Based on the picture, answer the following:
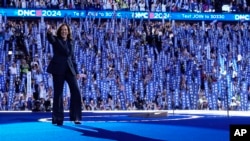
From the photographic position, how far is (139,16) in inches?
939

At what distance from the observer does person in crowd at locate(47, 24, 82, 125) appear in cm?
640

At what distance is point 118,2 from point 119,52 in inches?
184

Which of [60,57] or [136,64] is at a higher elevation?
[136,64]

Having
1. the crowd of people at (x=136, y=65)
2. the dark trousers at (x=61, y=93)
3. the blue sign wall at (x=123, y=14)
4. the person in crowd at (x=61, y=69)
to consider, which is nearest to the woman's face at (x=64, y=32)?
the person in crowd at (x=61, y=69)

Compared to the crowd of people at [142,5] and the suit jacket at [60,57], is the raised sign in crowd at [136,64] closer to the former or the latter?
the crowd of people at [142,5]

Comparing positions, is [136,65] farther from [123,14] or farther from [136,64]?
[123,14]

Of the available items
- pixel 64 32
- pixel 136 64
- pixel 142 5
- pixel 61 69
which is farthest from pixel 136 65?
pixel 61 69

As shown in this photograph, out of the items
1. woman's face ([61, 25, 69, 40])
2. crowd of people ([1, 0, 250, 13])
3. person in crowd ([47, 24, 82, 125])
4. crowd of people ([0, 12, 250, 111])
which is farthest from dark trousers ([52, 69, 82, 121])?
crowd of people ([1, 0, 250, 13])

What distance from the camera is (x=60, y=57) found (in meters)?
6.43

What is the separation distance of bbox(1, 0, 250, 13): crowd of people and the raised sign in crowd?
2.35ft

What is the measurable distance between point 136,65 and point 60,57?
41.9ft

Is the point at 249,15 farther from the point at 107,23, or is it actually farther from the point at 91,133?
the point at 91,133

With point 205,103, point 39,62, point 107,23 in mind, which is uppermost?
point 107,23

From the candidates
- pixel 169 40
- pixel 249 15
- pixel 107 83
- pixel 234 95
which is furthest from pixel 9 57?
pixel 249 15
